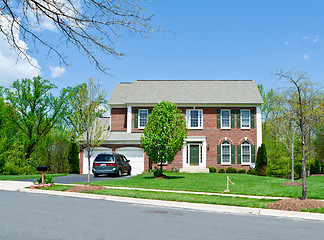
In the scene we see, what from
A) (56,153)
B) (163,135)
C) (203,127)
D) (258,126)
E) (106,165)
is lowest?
(106,165)

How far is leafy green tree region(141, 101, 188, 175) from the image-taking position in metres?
23.8

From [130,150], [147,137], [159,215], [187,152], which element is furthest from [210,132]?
[159,215]

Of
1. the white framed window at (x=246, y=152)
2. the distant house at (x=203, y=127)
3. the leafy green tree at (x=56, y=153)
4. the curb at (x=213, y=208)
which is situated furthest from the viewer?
the leafy green tree at (x=56, y=153)

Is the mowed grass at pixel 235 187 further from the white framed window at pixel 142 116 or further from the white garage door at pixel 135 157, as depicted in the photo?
the white framed window at pixel 142 116

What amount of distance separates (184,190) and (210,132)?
57.2 feet

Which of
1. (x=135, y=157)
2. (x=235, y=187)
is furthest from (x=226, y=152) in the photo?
(x=235, y=187)

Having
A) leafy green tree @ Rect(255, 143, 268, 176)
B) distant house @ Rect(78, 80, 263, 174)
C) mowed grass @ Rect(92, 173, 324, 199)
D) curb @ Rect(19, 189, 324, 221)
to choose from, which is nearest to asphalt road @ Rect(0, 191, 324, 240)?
curb @ Rect(19, 189, 324, 221)

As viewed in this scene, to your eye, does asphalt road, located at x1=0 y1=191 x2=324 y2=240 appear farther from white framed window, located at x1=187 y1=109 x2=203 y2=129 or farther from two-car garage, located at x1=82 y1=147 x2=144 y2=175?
white framed window, located at x1=187 y1=109 x2=203 y2=129

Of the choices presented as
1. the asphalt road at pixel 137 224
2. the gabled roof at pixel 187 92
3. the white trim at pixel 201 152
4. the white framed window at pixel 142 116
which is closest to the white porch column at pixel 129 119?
the gabled roof at pixel 187 92

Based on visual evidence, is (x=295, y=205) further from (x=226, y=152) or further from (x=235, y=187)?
(x=226, y=152)

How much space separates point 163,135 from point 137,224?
15.6 metres

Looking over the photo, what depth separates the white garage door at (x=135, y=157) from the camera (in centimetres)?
3106

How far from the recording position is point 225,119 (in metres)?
33.6

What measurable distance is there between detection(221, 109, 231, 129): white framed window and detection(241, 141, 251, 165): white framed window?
2297 mm
